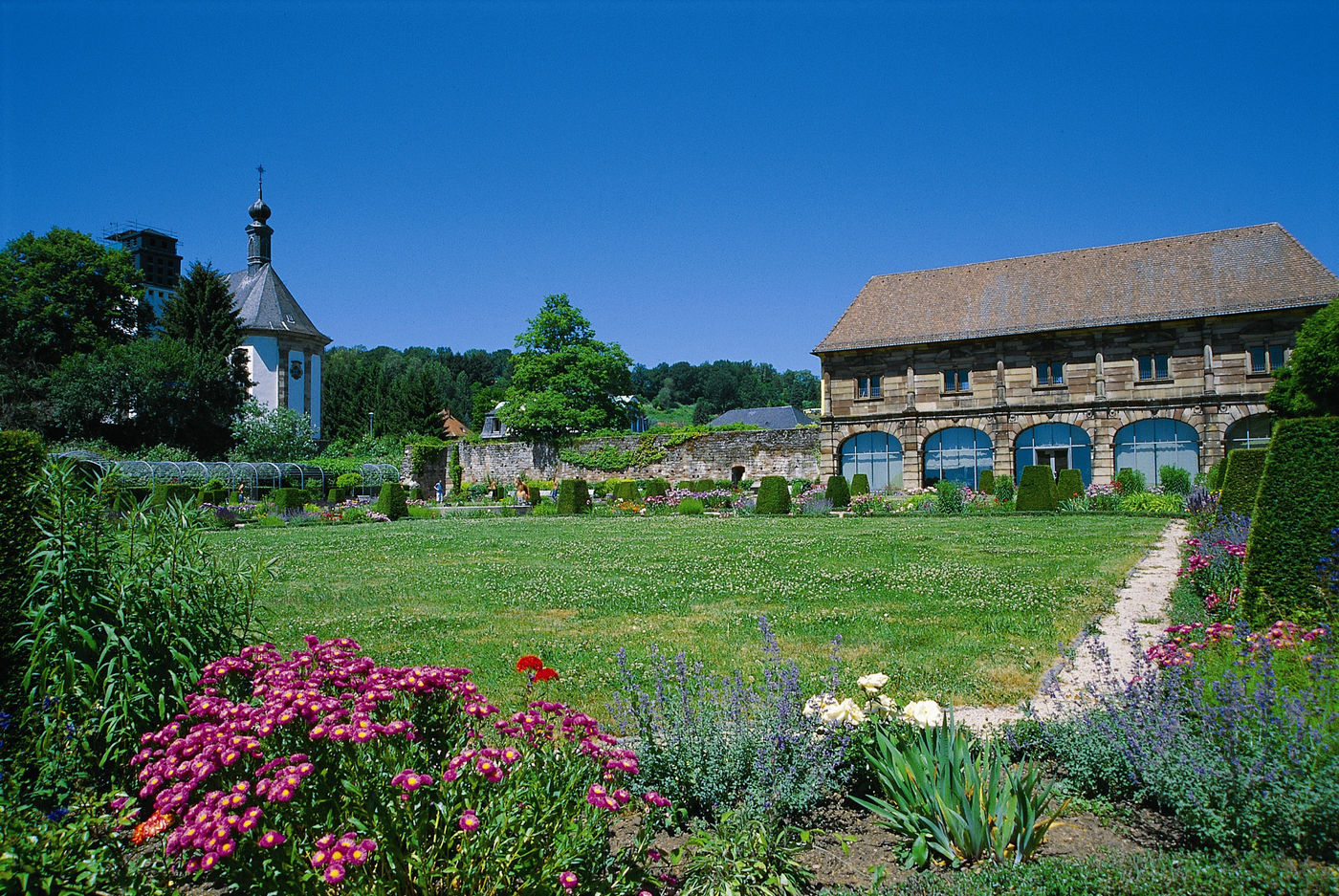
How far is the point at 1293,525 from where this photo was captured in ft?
19.2

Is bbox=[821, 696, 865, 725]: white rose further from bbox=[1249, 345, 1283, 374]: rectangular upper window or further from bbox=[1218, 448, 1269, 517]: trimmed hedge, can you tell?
bbox=[1249, 345, 1283, 374]: rectangular upper window

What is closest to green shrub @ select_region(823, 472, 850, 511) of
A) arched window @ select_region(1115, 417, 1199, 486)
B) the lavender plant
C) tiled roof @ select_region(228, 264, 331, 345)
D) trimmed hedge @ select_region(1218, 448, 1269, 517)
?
arched window @ select_region(1115, 417, 1199, 486)

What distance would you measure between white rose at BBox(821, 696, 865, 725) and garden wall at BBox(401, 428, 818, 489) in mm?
29381

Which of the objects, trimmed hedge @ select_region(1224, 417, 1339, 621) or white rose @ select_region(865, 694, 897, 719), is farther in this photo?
trimmed hedge @ select_region(1224, 417, 1339, 621)

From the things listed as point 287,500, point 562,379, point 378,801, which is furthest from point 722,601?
point 562,379

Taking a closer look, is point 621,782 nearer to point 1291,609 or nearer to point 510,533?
point 1291,609

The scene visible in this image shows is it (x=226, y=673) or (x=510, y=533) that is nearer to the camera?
(x=226, y=673)

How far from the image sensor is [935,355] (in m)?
31.2

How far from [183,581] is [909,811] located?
3381mm

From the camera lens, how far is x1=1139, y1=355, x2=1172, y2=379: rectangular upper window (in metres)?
27.7

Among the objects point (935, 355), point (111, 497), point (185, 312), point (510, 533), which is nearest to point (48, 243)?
point (185, 312)

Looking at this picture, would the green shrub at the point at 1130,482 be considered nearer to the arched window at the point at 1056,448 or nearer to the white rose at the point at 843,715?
the arched window at the point at 1056,448

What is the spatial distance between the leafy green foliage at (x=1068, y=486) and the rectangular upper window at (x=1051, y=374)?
6534mm

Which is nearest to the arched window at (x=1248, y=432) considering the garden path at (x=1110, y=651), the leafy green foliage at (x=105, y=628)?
the garden path at (x=1110, y=651)
